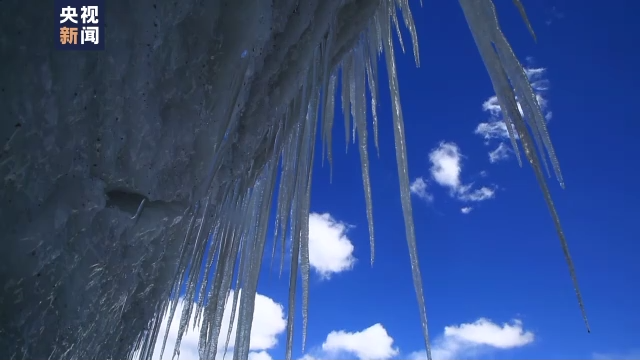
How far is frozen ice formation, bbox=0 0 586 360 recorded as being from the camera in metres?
1.39

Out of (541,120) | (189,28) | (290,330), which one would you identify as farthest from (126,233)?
(541,120)

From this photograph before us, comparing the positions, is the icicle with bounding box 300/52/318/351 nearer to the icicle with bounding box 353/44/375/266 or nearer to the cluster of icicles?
the cluster of icicles

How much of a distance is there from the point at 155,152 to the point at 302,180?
2.74 ft

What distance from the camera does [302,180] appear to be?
2.30m

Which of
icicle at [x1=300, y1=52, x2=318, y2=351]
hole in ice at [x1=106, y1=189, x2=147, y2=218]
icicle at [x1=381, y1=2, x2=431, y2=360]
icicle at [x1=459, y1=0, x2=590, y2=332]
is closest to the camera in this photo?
hole in ice at [x1=106, y1=189, x2=147, y2=218]

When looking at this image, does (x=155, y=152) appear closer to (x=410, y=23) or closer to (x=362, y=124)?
(x=362, y=124)

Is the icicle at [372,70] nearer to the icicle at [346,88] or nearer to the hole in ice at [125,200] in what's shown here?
the icicle at [346,88]

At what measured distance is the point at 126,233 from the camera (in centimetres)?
170

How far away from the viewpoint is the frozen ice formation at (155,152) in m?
1.39

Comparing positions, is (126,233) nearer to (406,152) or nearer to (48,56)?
(48,56)

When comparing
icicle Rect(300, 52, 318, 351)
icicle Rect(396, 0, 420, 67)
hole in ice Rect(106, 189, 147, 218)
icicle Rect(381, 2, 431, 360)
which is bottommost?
hole in ice Rect(106, 189, 147, 218)

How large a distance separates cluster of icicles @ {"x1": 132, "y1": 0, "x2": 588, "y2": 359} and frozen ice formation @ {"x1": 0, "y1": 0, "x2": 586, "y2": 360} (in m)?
0.01

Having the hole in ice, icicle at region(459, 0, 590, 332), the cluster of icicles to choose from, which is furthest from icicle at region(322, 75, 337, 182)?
the hole in ice

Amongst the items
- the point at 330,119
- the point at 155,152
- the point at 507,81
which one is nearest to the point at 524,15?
the point at 507,81
